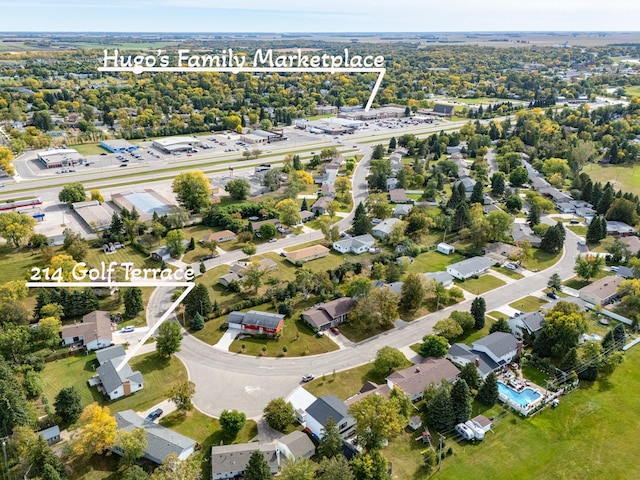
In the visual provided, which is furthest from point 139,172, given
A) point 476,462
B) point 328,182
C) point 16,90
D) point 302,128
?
point 16,90

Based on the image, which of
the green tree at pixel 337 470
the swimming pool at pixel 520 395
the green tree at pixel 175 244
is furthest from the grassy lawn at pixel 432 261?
the green tree at pixel 337 470

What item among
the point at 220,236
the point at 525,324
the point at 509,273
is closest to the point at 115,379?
the point at 220,236

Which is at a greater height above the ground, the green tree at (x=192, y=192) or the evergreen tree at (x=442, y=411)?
the green tree at (x=192, y=192)

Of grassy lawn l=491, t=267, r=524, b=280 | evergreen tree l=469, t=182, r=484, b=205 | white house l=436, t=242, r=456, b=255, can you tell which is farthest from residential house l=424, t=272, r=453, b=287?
evergreen tree l=469, t=182, r=484, b=205

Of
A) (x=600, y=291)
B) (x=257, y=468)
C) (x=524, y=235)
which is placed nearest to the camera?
(x=257, y=468)

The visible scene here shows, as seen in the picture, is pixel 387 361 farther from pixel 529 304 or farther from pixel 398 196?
pixel 398 196

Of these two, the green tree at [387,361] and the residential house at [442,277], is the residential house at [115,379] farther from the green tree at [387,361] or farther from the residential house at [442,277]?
the residential house at [442,277]
